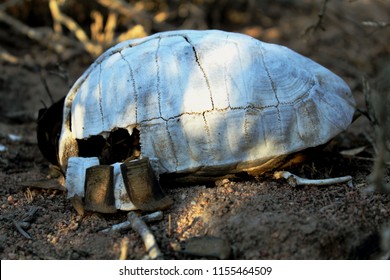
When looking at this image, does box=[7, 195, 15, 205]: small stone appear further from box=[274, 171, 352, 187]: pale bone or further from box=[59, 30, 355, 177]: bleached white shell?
box=[274, 171, 352, 187]: pale bone

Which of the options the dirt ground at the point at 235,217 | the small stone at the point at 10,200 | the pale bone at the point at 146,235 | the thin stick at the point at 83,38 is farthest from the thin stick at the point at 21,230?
the thin stick at the point at 83,38

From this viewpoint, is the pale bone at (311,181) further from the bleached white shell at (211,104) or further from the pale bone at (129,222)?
the pale bone at (129,222)

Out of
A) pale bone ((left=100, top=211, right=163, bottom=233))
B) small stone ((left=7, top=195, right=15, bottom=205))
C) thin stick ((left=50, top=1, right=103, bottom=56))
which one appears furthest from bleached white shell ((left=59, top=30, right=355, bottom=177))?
thin stick ((left=50, top=1, right=103, bottom=56))

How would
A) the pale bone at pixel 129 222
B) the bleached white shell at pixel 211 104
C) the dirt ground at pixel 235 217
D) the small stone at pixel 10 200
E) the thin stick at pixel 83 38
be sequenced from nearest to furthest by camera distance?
1. the dirt ground at pixel 235 217
2. the pale bone at pixel 129 222
3. the bleached white shell at pixel 211 104
4. the small stone at pixel 10 200
5. the thin stick at pixel 83 38

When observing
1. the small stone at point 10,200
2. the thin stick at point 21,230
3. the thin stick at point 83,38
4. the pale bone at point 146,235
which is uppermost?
the thin stick at point 83,38

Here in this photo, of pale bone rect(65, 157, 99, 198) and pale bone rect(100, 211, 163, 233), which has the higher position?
pale bone rect(65, 157, 99, 198)

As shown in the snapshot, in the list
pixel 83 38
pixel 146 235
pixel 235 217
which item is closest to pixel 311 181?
pixel 235 217
